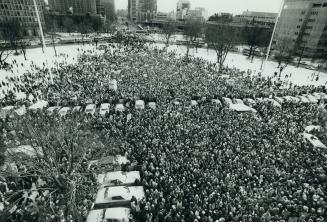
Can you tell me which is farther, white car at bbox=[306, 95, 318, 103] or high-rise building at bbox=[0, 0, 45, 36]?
high-rise building at bbox=[0, 0, 45, 36]

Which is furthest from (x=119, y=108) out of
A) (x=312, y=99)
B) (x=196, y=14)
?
(x=196, y=14)

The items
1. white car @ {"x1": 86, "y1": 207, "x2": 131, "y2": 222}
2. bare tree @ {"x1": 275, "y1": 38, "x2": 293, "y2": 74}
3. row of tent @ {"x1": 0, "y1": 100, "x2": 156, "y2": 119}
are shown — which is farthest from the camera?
bare tree @ {"x1": 275, "y1": 38, "x2": 293, "y2": 74}

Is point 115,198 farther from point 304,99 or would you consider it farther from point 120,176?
point 304,99

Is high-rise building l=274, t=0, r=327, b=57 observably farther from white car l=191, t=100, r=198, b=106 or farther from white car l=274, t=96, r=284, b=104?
white car l=191, t=100, r=198, b=106

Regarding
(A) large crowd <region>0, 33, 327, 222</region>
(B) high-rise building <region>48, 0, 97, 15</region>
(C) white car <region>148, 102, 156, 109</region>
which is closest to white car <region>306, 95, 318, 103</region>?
(A) large crowd <region>0, 33, 327, 222</region>

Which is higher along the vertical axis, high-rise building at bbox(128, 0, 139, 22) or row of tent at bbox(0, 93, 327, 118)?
high-rise building at bbox(128, 0, 139, 22)

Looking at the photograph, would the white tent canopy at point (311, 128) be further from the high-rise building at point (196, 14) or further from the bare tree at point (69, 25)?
the high-rise building at point (196, 14)
